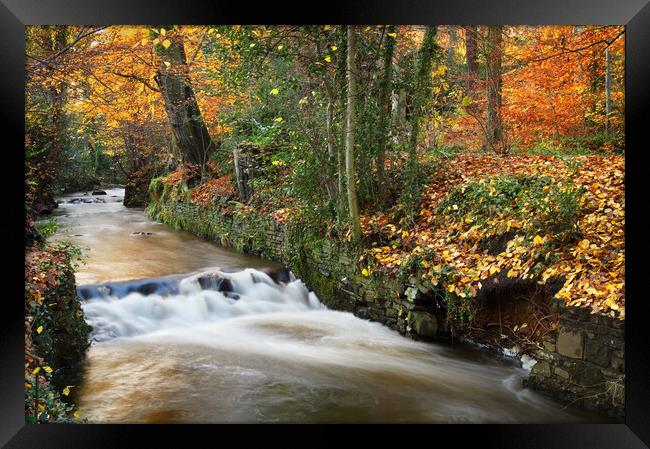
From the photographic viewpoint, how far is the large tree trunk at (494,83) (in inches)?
330

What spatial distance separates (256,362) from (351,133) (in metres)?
3.05

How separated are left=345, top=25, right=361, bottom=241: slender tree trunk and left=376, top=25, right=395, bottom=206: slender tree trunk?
16.3 inches

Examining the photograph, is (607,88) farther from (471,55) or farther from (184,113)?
(184,113)

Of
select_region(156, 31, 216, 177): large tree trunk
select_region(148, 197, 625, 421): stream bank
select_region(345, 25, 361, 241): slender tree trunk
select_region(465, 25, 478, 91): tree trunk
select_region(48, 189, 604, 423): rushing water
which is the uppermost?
select_region(465, 25, 478, 91): tree trunk

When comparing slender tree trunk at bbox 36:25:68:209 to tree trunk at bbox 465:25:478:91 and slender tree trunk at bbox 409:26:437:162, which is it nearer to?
slender tree trunk at bbox 409:26:437:162

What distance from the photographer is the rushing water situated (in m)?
4.14

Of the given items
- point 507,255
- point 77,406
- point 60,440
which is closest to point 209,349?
point 77,406

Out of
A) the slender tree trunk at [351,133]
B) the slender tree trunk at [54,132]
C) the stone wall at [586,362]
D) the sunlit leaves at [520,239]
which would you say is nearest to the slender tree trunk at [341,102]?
the slender tree trunk at [351,133]

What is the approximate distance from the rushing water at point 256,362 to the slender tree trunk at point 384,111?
1911mm

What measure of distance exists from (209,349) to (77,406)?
151 centimetres

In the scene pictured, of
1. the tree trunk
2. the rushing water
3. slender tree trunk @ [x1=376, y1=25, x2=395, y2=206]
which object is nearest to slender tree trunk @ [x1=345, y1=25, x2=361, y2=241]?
slender tree trunk @ [x1=376, y1=25, x2=395, y2=206]
